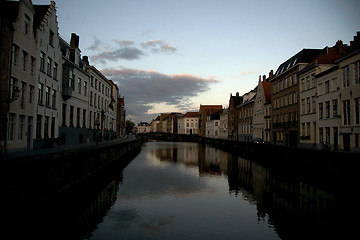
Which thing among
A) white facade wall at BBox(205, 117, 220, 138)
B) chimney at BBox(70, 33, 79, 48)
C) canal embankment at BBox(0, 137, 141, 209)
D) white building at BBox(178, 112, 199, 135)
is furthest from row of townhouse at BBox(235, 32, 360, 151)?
white building at BBox(178, 112, 199, 135)

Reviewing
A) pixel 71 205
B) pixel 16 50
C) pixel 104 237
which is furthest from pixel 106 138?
pixel 104 237

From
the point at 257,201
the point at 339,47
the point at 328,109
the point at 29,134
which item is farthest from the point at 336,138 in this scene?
the point at 29,134

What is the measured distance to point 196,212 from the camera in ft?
40.4

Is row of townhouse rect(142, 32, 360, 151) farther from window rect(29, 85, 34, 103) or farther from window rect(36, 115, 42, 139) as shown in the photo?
window rect(29, 85, 34, 103)

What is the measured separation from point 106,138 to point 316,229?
44999 millimetres

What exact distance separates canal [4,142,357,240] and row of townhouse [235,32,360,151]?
48.0ft

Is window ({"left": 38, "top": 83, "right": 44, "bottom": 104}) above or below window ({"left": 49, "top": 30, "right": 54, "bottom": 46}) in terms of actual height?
below

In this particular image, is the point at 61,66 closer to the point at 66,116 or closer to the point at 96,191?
the point at 66,116

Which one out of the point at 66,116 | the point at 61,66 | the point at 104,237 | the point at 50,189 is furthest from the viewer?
the point at 66,116

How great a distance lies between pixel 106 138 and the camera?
51.2 metres

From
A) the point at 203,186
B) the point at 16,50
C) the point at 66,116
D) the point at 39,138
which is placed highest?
the point at 16,50

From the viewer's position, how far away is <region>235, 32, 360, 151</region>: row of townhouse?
29.3 metres

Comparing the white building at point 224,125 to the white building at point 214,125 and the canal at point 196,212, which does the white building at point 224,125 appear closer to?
the white building at point 214,125

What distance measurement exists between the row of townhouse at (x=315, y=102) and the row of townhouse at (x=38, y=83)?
82.2 ft
